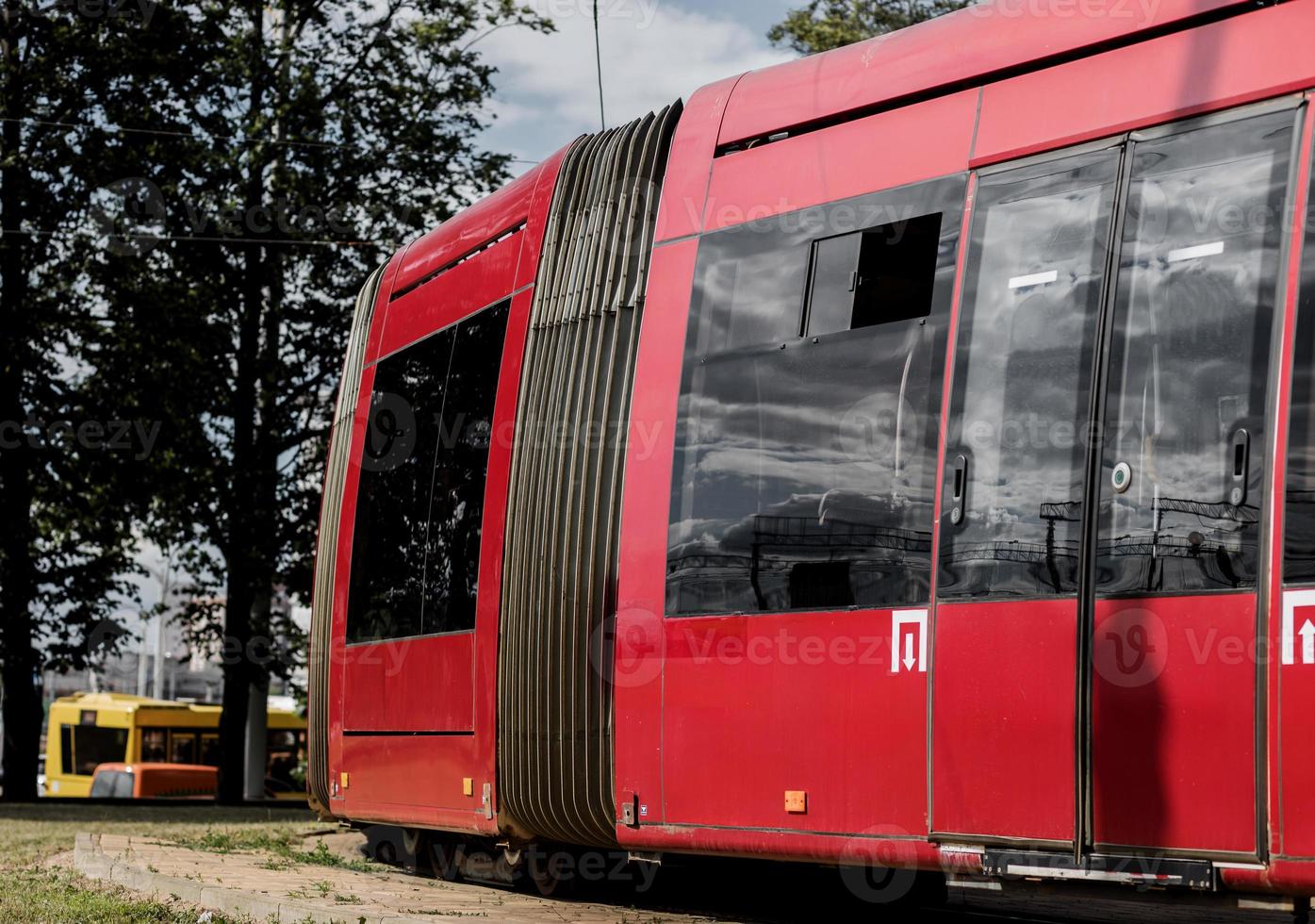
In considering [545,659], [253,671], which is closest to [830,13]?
[253,671]

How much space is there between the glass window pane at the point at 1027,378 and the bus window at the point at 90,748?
119 ft

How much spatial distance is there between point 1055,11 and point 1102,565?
2.31 m

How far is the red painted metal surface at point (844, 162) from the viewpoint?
22.3ft

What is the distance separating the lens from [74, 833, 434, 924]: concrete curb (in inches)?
284

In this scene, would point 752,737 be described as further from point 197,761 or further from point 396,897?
point 197,761

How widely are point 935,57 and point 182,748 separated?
3585 centimetres

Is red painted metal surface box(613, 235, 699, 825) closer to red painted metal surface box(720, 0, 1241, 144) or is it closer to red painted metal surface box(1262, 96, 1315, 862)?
red painted metal surface box(720, 0, 1241, 144)

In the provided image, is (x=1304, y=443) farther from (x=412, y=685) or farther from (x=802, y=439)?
(x=412, y=685)

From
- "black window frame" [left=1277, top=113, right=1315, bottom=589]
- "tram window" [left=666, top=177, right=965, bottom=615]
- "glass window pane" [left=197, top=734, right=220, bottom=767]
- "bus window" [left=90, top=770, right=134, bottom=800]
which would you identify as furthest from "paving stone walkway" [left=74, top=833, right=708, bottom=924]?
"glass window pane" [left=197, top=734, right=220, bottom=767]

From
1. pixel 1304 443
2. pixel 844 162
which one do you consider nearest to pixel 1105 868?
pixel 1304 443

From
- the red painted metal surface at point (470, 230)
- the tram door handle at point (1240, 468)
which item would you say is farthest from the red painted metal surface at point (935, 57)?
the red painted metal surface at point (470, 230)

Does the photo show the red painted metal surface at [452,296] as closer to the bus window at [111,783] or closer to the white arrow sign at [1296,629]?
the white arrow sign at [1296,629]

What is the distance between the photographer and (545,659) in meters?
8.35

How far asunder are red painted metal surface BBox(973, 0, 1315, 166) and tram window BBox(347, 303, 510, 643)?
3714 millimetres
